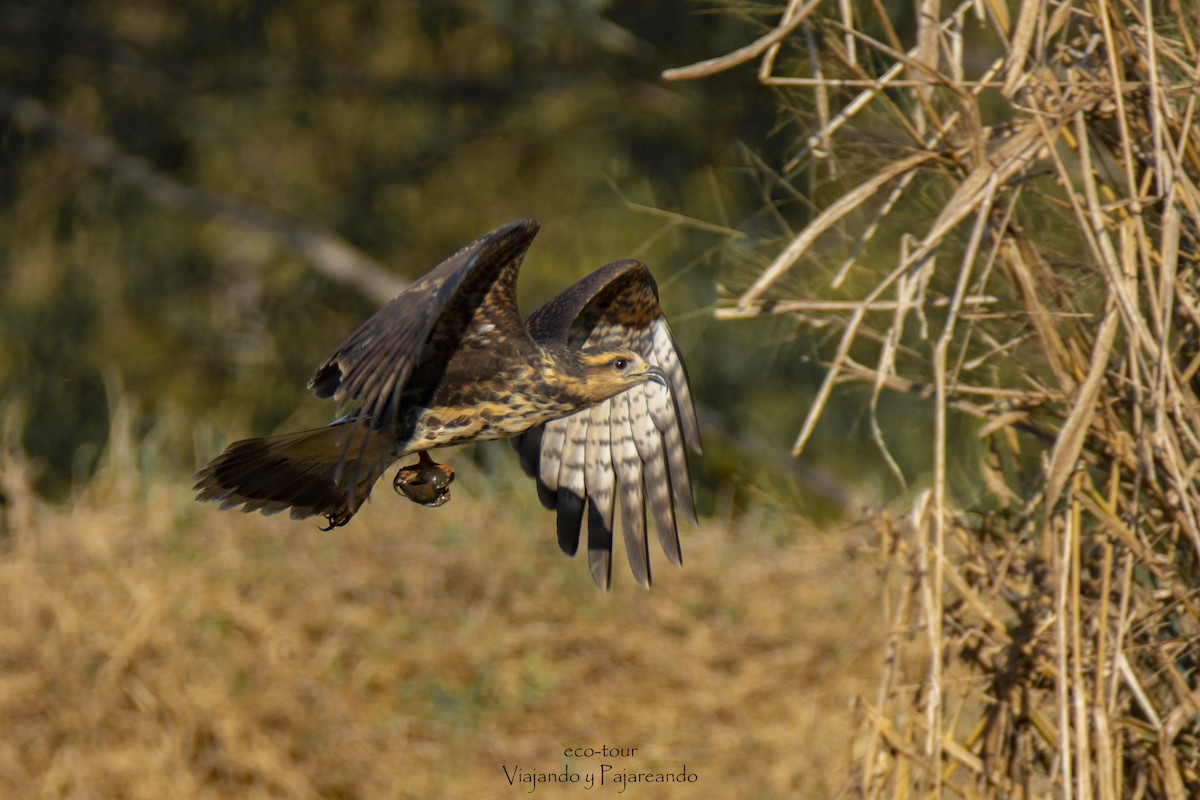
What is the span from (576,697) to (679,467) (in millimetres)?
4435

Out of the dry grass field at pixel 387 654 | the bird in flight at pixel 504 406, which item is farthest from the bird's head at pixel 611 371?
the dry grass field at pixel 387 654

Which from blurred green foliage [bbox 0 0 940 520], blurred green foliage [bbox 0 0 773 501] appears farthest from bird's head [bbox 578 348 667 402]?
blurred green foliage [bbox 0 0 773 501]

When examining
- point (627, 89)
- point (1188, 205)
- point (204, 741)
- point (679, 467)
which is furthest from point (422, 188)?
point (1188, 205)

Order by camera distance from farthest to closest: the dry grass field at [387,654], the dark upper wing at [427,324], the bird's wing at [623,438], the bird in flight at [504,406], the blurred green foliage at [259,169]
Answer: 1. the blurred green foliage at [259,169]
2. the dry grass field at [387,654]
3. the bird's wing at [623,438]
4. the bird in flight at [504,406]
5. the dark upper wing at [427,324]

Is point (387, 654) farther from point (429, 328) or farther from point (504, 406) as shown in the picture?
point (429, 328)

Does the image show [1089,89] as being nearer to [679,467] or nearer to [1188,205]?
[1188,205]

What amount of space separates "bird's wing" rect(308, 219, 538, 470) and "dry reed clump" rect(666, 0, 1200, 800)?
651mm

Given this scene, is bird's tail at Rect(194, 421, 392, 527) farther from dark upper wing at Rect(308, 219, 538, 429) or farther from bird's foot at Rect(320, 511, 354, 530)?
dark upper wing at Rect(308, 219, 538, 429)

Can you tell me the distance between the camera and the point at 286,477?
16.1 feet

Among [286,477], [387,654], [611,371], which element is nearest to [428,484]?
[286,477]

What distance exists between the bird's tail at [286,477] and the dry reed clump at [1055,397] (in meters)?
1.29

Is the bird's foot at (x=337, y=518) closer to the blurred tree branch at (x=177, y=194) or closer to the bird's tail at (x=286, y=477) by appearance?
the bird's tail at (x=286, y=477)

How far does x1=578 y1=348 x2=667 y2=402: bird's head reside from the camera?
478 centimetres

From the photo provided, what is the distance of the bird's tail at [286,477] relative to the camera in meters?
4.78
